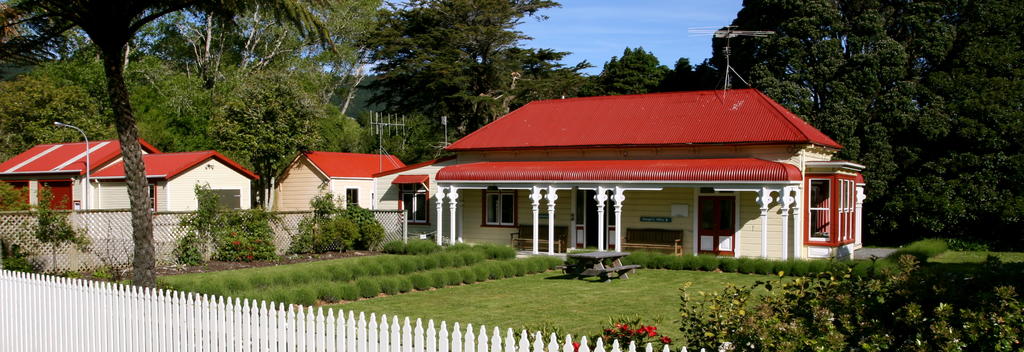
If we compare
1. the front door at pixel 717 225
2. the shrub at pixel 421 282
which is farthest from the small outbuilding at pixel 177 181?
the front door at pixel 717 225

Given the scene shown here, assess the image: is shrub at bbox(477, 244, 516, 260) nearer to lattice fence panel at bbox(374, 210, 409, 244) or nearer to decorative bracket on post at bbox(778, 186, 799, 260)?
lattice fence panel at bbox(374, 210, 409, 244)

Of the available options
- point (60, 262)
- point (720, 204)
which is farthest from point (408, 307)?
point (720, 204)

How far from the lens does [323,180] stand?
1310 inches

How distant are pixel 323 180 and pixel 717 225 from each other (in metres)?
16.7

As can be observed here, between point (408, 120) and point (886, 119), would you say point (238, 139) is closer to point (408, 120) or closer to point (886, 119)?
point (408, 120)

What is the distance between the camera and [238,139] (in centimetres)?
3625

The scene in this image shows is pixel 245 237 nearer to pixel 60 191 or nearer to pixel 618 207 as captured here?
pixel 618 207

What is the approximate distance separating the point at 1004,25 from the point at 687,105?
12.0 metres

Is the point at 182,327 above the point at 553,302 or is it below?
above

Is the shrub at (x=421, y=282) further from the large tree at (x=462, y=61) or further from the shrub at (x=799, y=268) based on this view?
the large tree at (x=462, y=61)

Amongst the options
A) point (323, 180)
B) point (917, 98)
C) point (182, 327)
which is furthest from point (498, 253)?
point (917, 98)

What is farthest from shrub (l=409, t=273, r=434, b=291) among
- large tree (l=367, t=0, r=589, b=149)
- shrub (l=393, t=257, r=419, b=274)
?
large tree (l=367, t=0, r=589, b=149)

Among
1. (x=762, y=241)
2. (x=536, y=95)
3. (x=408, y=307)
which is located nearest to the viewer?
(x=408, y=307)

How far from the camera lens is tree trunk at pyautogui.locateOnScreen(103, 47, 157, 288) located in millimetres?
10656
